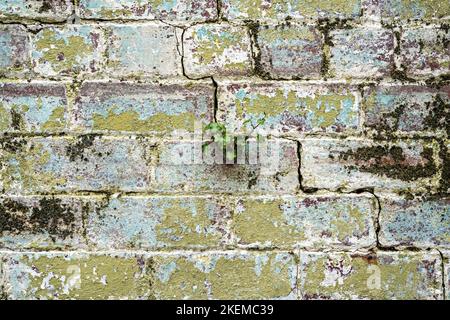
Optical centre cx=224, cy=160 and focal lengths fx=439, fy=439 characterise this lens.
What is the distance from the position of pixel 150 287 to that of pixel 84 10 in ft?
2.46

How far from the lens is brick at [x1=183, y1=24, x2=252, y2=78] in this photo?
3.75 ft

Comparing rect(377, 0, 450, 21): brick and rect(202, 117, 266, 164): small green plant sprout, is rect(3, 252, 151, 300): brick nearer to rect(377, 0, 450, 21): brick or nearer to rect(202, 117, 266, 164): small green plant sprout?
rect(202, 117, 266, 164): small green plant sprout

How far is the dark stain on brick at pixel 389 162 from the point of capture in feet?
3.77

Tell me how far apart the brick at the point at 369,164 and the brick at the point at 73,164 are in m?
0.44

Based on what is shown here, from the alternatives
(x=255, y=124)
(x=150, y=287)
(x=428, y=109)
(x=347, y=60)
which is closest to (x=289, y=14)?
(x=347, y=60)

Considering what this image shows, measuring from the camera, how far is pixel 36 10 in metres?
1.14

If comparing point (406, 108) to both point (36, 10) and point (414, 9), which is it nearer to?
point (414, 9)

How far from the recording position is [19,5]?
1.14 metres

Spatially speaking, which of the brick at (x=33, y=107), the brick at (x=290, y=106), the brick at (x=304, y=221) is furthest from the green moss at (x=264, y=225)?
the brick at (x=33, y=107)

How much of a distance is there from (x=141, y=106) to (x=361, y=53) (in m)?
0.59

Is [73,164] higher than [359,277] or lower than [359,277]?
higher

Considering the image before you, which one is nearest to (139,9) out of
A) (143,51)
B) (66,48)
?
(143,51)

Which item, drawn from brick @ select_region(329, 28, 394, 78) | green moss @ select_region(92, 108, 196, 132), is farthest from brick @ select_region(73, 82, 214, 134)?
brick @ select_region(329, 28, 394, 78)

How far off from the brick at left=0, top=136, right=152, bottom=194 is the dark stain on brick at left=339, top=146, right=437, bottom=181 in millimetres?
548
